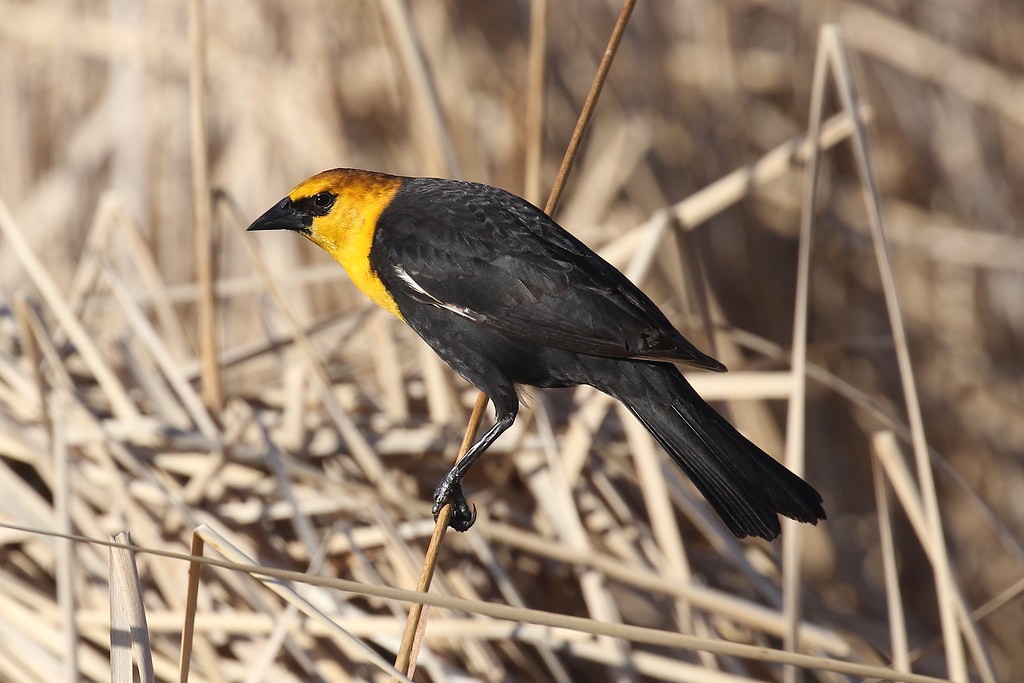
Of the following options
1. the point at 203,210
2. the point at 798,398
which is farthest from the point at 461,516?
the point at 203,210

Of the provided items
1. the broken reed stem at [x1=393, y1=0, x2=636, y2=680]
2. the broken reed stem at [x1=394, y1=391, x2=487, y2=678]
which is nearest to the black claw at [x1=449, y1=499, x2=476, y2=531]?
the broken reed stem at [x1=393, y1=0, x2=636, y2=680]

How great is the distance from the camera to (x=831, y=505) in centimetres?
431

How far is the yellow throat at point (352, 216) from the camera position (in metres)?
2.09

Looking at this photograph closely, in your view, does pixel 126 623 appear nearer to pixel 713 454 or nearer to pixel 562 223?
pixel 713 454

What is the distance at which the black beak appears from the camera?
2104 mm

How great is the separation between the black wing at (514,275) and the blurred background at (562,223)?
533 millimetres

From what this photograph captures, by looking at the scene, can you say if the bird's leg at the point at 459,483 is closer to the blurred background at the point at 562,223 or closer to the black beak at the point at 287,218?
the blurred background at the point at 562,223

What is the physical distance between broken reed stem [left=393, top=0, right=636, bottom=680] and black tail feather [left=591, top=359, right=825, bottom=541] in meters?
0.29

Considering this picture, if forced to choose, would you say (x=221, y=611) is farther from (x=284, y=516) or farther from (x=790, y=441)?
(x=790, y=441)

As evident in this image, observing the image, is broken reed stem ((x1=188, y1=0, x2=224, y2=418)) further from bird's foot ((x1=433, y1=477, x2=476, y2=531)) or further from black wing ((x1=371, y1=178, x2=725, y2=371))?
bird's foot ((x1=433, y1=477, x2=476, y2=531))

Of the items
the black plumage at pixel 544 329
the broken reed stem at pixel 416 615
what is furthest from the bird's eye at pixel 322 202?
the broken reed stem at pixel 416 615

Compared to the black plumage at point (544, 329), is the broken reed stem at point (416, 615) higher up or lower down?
lower down

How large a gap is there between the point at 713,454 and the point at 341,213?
0.92m

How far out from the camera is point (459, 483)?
1.96m
